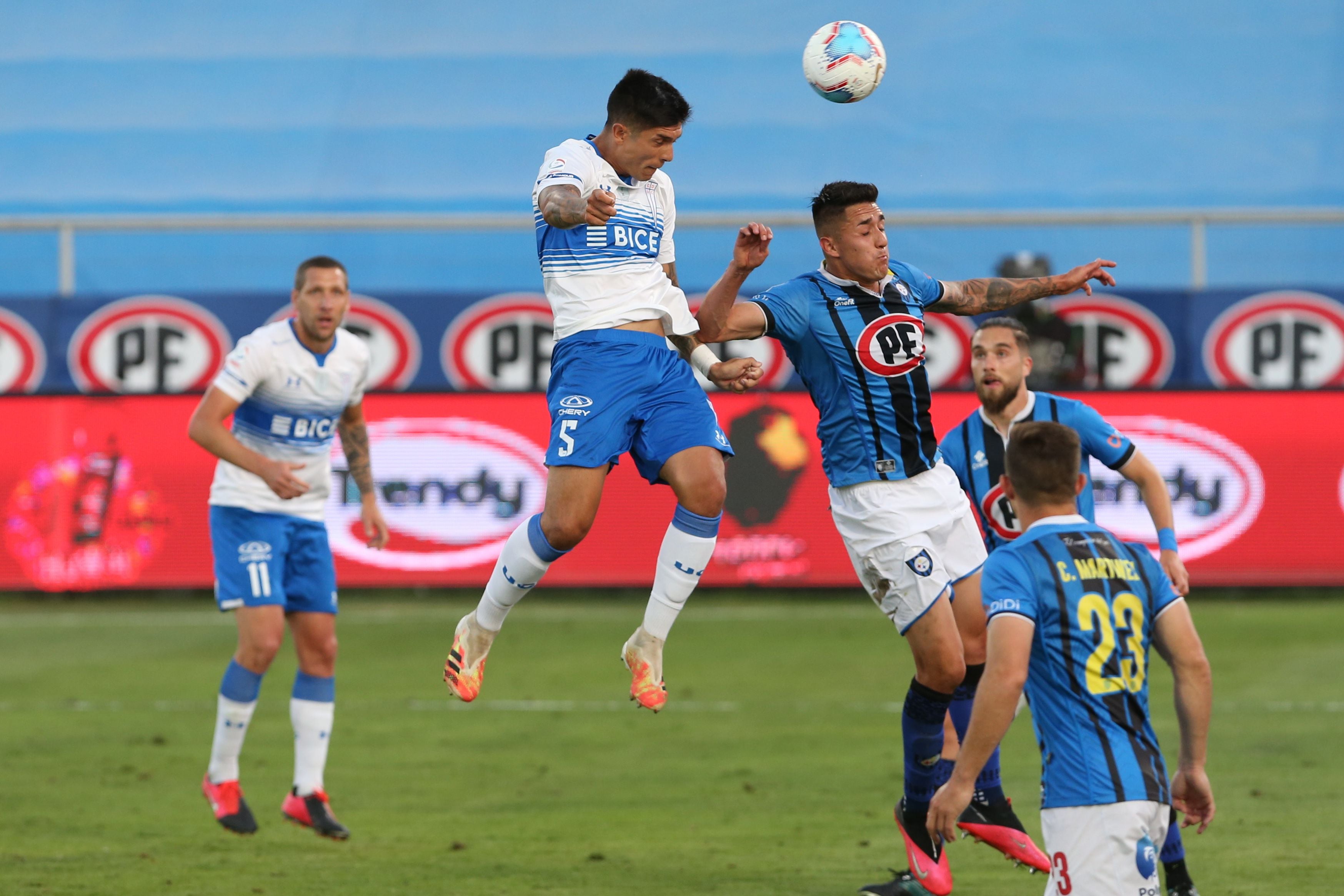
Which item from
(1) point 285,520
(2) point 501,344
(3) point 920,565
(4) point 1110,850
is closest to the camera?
(4) point 1110,850

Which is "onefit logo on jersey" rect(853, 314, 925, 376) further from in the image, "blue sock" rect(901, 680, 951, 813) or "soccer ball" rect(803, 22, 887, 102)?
"blue sock" rect(901, 680, 951, 813)

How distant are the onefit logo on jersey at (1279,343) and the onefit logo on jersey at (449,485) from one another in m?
5.81

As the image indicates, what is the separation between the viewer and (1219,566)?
13.9m

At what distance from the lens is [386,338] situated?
559 inches

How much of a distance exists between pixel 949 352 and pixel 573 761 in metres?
6.15

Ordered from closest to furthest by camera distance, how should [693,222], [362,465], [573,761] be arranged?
[362,465] → [573,761] → [693,222]

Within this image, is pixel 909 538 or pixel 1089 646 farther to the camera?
pixel 909 538

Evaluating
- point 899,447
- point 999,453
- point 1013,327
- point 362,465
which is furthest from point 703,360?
point 362,465

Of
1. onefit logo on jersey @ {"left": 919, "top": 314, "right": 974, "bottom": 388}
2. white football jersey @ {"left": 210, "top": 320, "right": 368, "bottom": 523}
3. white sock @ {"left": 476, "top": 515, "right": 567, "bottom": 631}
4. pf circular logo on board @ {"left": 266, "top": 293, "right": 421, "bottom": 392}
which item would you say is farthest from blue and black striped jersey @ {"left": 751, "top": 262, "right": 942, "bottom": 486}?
pf circular logo on board @ {"left": 266, "top": 293, "right": 421, "bottom": 392}

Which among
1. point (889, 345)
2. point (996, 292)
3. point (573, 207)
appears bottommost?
point (889, 345)

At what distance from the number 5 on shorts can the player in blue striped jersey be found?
1.94 m

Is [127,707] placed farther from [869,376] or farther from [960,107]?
[960,107]

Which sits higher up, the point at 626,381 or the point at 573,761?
the point at 626,381

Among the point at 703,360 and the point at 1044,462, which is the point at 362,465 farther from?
the point at 1044,462
